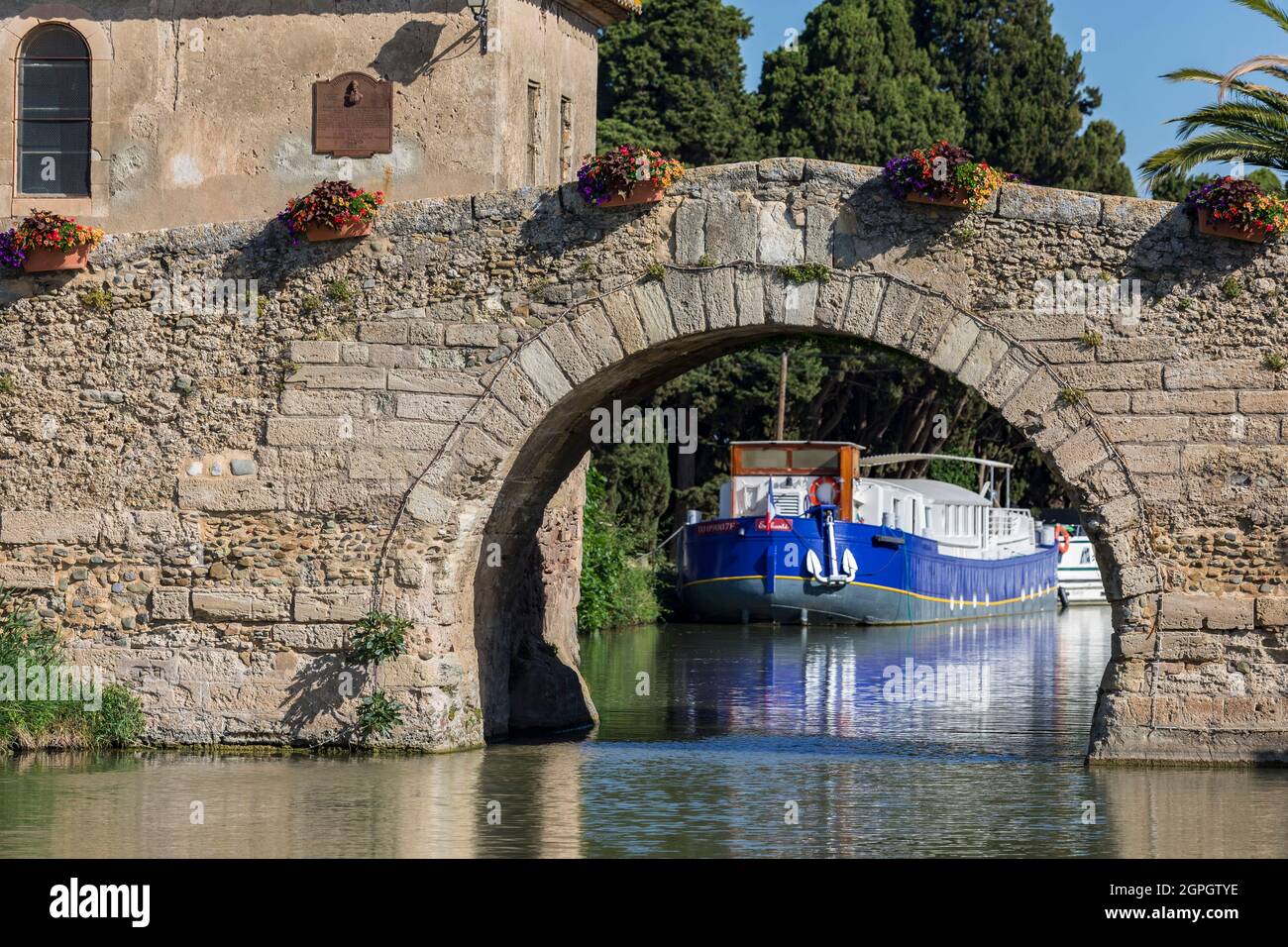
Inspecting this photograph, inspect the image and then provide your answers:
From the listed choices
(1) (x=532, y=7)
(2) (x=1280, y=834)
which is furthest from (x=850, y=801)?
(1) (x=532, y=7)

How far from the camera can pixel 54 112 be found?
1691cm

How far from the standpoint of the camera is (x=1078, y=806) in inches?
444

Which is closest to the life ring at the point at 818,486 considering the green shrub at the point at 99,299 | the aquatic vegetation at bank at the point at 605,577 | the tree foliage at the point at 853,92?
the aquatic vegetation at bank at the point at 605,577

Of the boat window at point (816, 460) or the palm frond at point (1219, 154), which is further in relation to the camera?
the boat window at point (816, 460)

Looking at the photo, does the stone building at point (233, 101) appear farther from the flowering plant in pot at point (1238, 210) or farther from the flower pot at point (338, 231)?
the flowering plant in pot at point (1238, 210)

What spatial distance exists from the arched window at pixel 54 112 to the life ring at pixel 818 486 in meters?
16.3

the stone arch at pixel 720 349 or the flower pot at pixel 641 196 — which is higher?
the flower pot at pixel 641 196

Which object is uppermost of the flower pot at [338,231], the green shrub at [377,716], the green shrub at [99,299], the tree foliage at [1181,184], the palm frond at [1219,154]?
the tree foliage at [1181,184]

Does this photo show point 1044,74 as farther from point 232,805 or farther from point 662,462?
point 232,805

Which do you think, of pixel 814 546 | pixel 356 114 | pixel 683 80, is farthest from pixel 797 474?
pixel 356 114

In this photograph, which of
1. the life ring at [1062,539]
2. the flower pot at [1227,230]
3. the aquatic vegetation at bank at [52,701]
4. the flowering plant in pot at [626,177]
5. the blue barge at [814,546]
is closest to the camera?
the flower pot at [1227,230]

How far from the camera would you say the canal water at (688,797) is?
33.2 feet

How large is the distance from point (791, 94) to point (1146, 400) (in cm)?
2579

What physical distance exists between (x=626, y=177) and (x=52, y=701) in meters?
5.24
